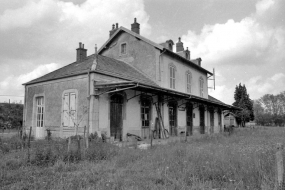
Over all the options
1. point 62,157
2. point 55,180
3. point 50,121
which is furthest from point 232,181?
point 50,121

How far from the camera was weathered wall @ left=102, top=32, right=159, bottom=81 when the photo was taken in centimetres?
1655

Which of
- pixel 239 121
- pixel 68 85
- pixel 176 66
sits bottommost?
pixel 239 121

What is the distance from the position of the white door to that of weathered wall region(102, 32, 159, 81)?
6.64m

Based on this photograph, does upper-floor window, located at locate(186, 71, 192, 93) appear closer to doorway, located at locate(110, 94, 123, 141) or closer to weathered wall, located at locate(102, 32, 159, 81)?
weathered wall, located at locate(102, 32, 159, 81)

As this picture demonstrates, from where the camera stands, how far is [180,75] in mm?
19359

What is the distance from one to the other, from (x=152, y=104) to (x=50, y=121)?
6.10 metres

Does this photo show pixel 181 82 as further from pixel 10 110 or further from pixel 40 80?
pixel 10 110

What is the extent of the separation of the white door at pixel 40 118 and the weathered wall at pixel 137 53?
6642 mm

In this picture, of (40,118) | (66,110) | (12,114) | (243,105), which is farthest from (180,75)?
(243,105)

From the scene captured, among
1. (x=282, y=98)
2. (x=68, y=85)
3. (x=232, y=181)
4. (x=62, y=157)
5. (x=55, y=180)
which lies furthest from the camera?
(x=282, y=98)

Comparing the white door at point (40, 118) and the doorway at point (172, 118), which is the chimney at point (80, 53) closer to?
the white door at point (40, 118)

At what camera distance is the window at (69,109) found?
39.8ft

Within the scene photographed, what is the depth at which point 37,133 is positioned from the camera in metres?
14.2

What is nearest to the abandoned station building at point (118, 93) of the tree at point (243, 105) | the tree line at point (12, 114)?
the tree line at point (12, 114)
